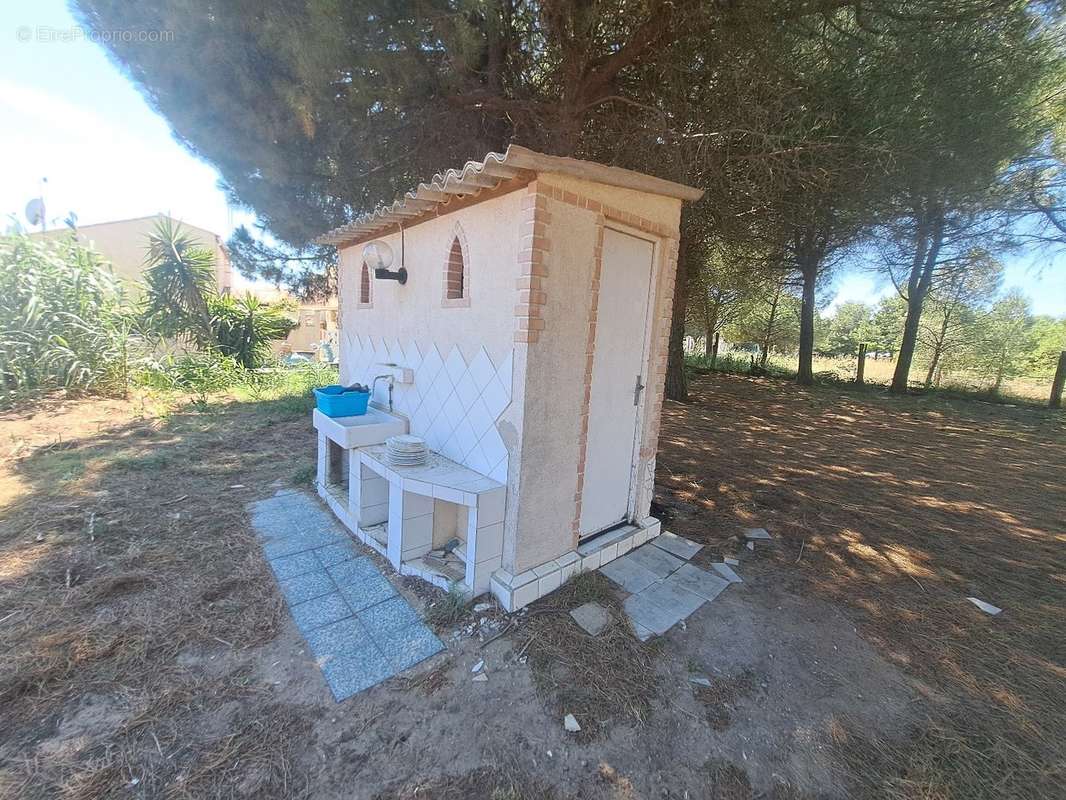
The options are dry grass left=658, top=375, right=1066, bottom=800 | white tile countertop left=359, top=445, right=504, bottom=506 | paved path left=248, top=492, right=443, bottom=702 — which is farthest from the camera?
white tile countertop left=359, top=445, right=504, bottom=506

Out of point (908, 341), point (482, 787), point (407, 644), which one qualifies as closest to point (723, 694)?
point (482, 787)

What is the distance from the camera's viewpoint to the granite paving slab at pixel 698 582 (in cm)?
310

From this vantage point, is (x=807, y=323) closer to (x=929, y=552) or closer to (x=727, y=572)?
(x=929, y=552)

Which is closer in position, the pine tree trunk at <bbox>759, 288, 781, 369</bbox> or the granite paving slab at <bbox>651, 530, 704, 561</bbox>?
the granite paving slab at <bbox>651, 530, 704, 561</bbox>

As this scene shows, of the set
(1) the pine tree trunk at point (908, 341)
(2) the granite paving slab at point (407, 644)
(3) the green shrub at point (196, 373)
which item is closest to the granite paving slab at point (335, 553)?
(2) the granite paving slab at point (407, 644)

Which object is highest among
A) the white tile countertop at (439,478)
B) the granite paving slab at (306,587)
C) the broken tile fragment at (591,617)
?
the white tile countertop at (439,478)

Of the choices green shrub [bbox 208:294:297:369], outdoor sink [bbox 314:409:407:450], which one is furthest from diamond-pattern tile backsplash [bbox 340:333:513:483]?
green shrub [bbox 208:294:297:369]

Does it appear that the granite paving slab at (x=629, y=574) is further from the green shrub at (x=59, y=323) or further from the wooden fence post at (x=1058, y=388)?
the wooden fence post at (x=1058, y=388)

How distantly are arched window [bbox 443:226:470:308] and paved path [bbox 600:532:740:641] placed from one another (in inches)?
93.7

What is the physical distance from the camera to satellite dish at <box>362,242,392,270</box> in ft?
12.7

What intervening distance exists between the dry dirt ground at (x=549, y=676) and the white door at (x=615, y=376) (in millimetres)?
700

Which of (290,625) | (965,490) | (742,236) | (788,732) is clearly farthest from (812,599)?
(742,236)

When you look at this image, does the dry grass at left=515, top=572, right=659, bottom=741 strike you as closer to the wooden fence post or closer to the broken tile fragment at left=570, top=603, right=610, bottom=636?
the broken tile fragment at left=570, top=603, right=610, bottom=636

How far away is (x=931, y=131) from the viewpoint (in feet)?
13.3
